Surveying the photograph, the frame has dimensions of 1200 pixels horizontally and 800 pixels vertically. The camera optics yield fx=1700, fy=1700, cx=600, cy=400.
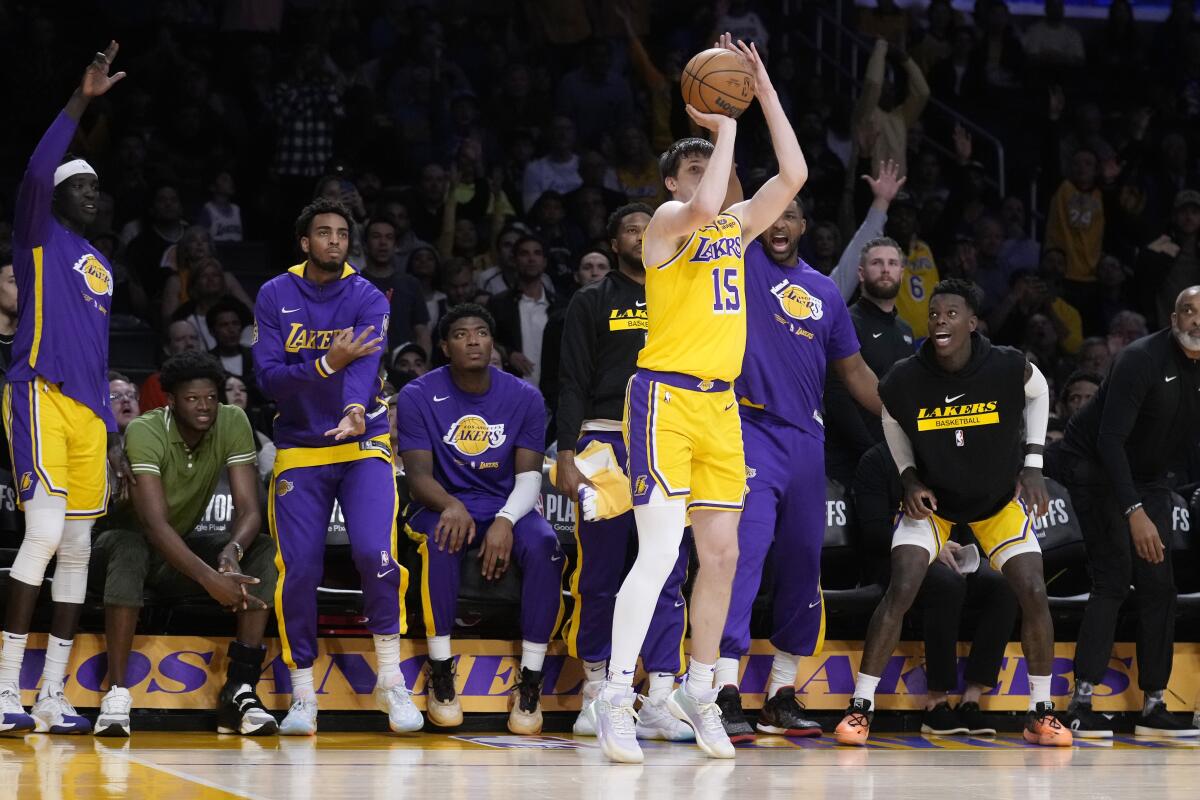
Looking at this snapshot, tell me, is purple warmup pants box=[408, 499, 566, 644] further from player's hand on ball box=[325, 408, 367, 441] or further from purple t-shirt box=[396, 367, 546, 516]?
player's hand on ball box=[325, 408, 367, 441]

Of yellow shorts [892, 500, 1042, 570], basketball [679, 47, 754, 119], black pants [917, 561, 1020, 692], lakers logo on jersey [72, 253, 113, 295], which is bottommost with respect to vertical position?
black pants [917, 561, 1020, 692]

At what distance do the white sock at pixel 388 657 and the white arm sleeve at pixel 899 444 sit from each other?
2325 millimetres

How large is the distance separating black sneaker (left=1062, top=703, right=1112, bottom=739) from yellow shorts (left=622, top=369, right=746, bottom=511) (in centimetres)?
242

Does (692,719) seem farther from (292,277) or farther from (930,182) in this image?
(930,182)

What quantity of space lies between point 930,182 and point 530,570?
23.6 ft

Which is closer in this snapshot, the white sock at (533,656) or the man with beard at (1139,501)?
the white sock at (533,656)

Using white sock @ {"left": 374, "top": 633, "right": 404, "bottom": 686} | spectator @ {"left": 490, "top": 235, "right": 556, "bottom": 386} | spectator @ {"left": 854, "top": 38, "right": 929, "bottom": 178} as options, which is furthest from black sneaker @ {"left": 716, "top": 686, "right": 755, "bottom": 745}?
spectator @ {"left": 854, "top": 38, "right": 929, "bottom": 178}

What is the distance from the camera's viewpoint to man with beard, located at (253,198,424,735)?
23.7 feet

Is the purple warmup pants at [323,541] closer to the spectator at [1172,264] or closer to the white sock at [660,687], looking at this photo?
the white sock at [660,687]

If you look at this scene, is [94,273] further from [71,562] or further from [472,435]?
[472,435]

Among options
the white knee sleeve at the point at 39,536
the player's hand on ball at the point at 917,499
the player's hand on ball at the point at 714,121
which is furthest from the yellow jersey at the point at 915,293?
the white knee sleeve at the point at 39,536

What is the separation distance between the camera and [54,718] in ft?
22.6

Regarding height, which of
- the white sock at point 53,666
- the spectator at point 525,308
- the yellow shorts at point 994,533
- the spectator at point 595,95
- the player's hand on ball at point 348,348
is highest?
the spectator at point 595,95

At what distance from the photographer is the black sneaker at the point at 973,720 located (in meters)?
7.77
